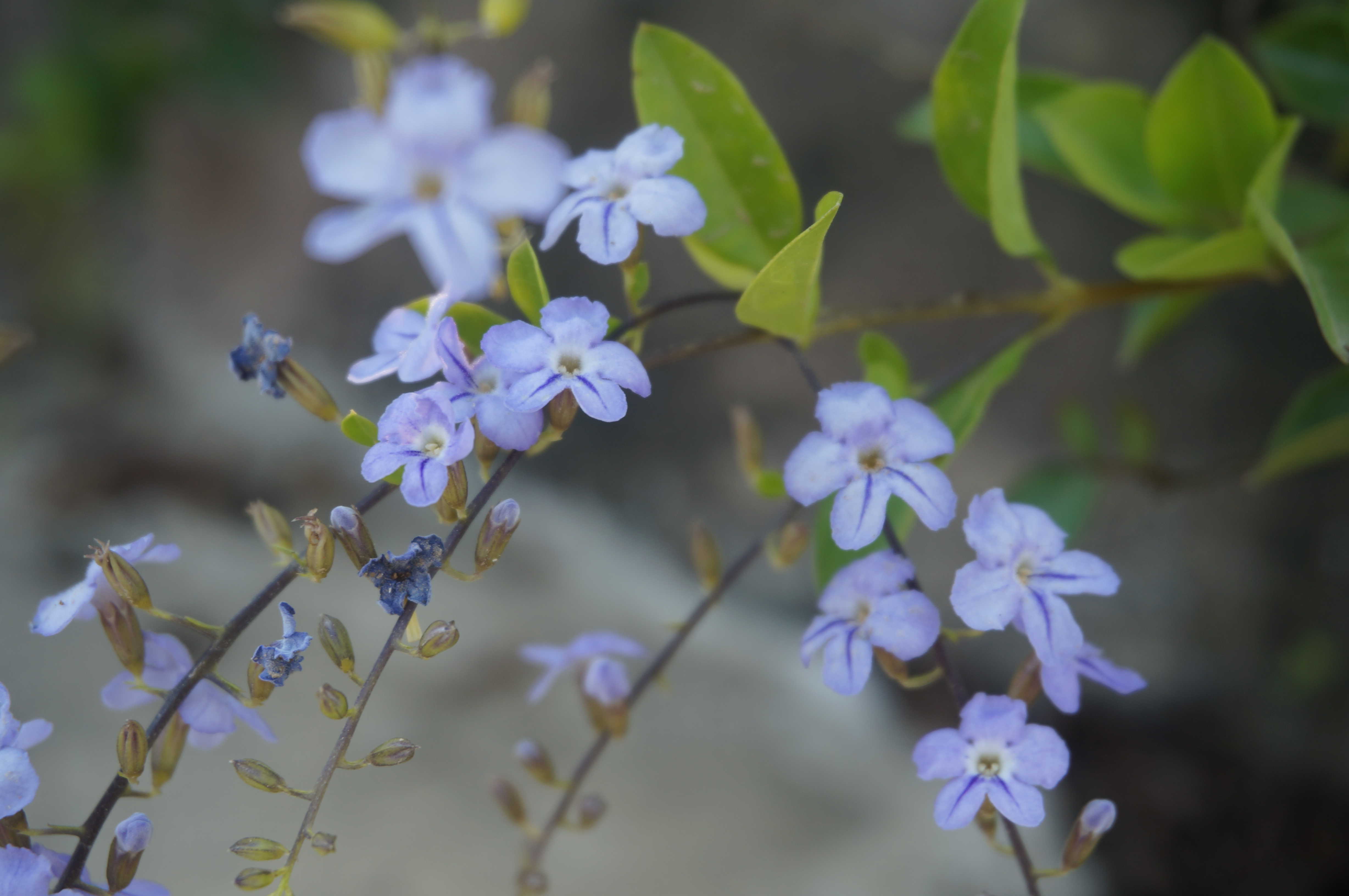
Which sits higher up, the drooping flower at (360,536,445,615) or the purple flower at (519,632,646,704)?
the drooping flower at (360,536,445,615)

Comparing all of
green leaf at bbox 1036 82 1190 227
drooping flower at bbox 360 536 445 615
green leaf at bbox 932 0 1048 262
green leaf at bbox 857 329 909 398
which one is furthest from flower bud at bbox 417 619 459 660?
green leaf at bbox 1036 82 1190 227

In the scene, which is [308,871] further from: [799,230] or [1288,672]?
[1288,672]

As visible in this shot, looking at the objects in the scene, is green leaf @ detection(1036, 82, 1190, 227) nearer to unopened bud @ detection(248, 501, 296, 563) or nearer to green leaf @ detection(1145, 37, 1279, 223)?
green leaf @ detection(1145, 37, 1279, 223)

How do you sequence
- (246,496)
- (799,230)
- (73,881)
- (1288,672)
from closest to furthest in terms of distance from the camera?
(73,881) → (799,230) → (1288,672) → (246,496)

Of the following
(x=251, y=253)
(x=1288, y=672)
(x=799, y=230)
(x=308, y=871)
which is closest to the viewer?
(x=799, y=230)

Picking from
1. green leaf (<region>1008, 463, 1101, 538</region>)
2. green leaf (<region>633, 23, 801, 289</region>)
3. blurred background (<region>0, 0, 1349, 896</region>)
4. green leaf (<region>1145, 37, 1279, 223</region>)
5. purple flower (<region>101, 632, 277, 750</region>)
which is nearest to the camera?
purple flower (<region>101, 632, 277, 750</region>)

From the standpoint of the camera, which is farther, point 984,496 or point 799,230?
point 799,230

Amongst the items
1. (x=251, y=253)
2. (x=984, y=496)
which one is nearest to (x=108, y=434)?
(x=251, y=253)
